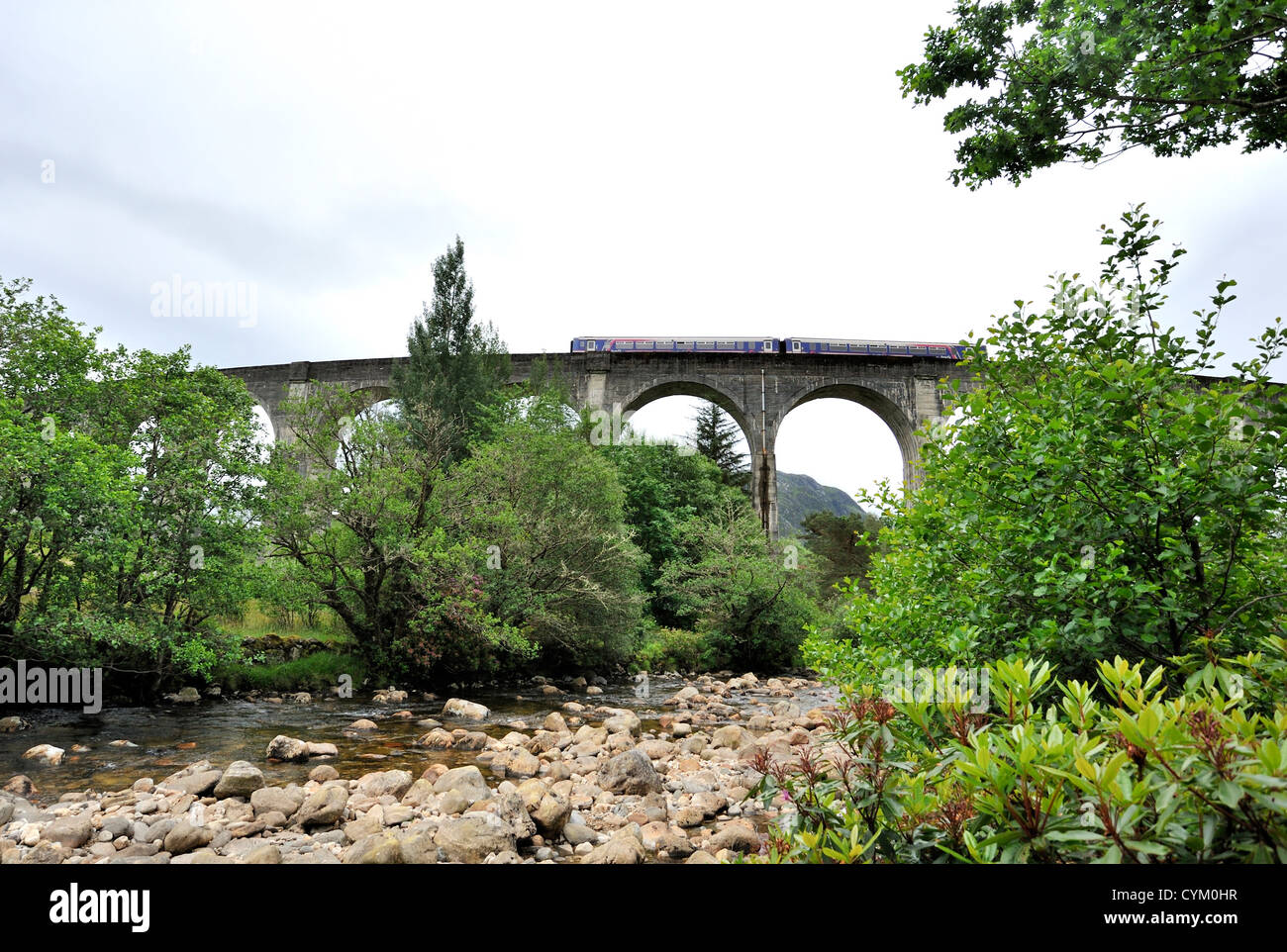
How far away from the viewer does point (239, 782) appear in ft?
18.8

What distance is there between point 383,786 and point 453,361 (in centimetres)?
1976

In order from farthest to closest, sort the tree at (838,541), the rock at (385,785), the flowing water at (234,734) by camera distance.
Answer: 1. the tree at (838,541)
2. the flowing water at (234,734)
3. the rock at (385,785)

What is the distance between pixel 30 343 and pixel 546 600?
918 cm

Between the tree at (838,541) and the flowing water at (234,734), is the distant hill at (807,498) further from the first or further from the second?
the flowing water at (234,734)

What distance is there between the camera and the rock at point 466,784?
5270 millimetres

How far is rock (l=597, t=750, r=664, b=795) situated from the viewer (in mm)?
5949

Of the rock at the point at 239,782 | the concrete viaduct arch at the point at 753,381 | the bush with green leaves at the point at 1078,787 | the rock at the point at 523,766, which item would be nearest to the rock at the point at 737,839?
the bush with green leaves at the point at 1078,787

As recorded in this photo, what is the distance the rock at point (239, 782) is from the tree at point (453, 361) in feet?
48.2

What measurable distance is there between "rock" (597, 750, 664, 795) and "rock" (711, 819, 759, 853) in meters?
1.41

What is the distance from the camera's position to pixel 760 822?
492cm

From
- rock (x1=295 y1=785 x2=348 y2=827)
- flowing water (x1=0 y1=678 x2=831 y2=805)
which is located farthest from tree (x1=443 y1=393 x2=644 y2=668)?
rock (x1=295 y1=785 x2=348 y2=827)

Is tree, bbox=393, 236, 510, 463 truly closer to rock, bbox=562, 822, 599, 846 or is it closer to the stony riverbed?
the stony riverbed

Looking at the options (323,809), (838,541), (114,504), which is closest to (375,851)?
(323,809)
